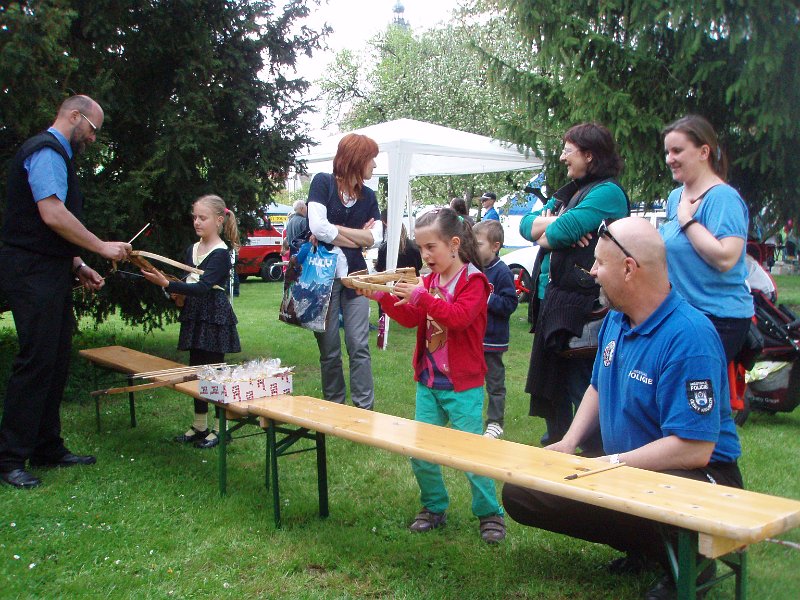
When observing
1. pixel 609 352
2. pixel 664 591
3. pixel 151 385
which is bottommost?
pixel 664 591

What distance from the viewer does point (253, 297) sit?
55.4 feet

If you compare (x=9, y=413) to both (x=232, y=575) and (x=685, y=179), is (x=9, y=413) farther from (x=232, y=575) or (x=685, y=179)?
(x=685, y=179)

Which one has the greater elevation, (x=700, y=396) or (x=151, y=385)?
(x=700, y=396)

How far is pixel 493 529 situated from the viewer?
12.5 ft

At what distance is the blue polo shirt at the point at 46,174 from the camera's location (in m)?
4.45

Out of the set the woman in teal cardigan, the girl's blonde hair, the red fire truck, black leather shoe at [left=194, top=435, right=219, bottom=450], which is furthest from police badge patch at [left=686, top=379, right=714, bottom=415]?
the red fire truck

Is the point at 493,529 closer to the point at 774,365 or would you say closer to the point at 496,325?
the point at 496,325

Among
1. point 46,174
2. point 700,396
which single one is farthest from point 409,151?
point 700,396

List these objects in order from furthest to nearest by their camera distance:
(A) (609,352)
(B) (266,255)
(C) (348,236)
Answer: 1. (B) (266,255)
2. (C) (348,236)
3. (A) (609,352)

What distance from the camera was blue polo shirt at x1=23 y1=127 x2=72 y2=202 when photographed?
4447mm

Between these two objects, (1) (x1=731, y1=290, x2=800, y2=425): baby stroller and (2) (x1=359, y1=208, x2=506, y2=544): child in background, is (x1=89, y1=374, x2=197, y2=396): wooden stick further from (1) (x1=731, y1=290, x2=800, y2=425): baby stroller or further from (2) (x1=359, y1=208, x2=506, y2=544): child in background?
(1) (x1=731, y1=290, x2=800, y2=425): baby stroller

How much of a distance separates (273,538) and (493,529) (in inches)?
42.8

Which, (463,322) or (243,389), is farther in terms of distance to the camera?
(243,389)

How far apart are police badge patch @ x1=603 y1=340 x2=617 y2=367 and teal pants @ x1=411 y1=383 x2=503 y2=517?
0.92 meters
